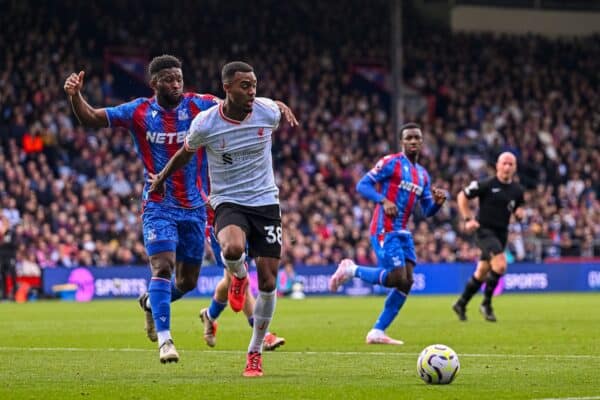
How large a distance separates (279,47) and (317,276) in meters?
10.8

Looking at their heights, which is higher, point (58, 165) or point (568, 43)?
point (568, 43)

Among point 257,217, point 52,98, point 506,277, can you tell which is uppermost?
point 52,98

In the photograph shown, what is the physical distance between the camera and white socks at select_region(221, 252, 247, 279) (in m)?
10.6

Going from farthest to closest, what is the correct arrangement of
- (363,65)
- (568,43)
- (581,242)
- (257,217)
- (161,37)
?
(568,43)
(363,65)
(161,37)
(581,242)
(257,217)

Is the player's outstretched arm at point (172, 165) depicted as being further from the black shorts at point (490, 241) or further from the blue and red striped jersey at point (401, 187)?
the black shorts at point (490, 241)

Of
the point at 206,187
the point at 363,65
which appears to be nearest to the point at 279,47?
the point at 363,65

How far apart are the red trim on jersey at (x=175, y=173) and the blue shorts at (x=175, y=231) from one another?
0.30 feet

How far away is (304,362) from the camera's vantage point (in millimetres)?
Result: 11859

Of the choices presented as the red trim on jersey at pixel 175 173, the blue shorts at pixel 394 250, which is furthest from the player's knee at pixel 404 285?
the red trim on jersey at pixel 175 173

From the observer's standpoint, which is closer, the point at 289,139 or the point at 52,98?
the point at 52,98

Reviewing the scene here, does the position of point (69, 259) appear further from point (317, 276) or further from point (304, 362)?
point (304, 362)

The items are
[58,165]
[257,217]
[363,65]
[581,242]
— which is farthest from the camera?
[363,65]

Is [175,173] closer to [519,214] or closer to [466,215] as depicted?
[466,215]

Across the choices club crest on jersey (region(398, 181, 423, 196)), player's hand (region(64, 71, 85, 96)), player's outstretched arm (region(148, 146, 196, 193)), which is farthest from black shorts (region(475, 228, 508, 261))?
player's hand (region(64, 71, 85, 96))
